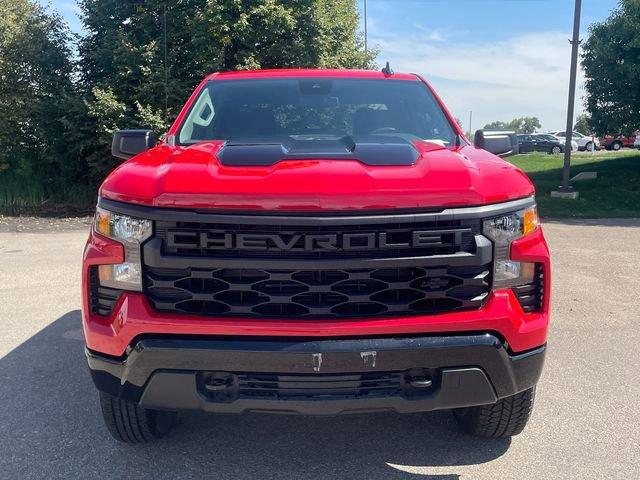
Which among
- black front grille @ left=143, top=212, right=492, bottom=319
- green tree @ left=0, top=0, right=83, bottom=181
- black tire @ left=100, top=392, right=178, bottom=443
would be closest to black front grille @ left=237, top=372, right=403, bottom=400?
black front grille @ left=143, top=212, right=492, bottom=319

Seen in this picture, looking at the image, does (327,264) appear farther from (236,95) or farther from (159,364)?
(236,95)

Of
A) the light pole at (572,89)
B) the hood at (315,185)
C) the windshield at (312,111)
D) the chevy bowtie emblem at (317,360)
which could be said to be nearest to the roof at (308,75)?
the windshield at (312,111)

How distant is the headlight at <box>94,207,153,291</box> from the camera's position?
2.54 m

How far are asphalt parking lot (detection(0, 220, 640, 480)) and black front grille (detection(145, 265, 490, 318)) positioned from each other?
36.6 inches

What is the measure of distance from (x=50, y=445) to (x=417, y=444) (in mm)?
1939

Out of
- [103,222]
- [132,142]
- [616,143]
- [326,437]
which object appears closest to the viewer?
[103,222]

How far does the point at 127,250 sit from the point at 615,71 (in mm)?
16168

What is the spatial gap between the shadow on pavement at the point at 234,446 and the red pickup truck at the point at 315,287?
0.58 meters

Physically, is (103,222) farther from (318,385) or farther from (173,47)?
(173,47)

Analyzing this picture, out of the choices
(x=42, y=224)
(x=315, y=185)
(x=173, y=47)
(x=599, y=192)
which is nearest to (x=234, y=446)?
(x=315, y=185)

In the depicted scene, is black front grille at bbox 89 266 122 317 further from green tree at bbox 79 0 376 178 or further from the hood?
green tree at bbox 79 0 376 178

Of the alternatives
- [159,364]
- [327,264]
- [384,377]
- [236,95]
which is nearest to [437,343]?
[384,377]

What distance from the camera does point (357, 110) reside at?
4.04m

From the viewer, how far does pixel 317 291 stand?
2.51 meters
